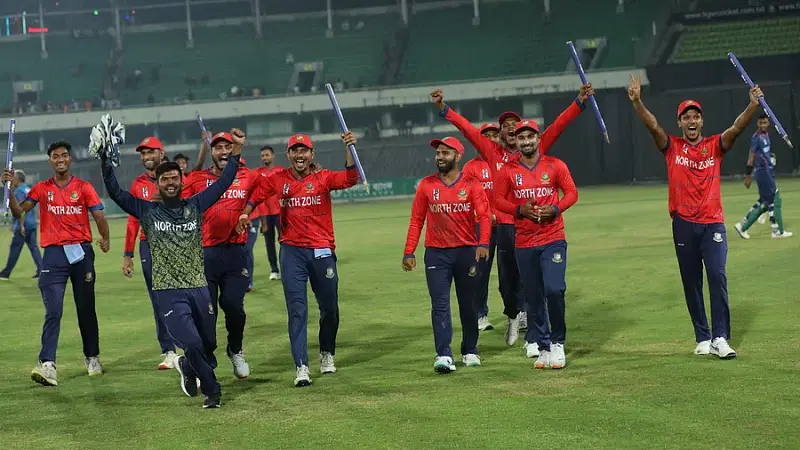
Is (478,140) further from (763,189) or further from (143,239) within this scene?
(763,189)

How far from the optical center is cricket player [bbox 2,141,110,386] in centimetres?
1195

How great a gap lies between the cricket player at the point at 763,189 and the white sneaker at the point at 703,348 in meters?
11.8

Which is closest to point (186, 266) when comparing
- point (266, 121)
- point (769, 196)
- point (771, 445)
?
point (771, 445)

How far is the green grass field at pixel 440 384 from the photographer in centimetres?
848

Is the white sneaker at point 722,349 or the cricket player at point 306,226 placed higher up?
the cricket player at point 306,226

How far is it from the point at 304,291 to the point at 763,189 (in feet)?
47.0

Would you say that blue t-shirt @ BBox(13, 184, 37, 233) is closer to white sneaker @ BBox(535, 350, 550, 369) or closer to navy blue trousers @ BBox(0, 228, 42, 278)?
navy blue trousers @ BBox(0, 228, 42, 278)

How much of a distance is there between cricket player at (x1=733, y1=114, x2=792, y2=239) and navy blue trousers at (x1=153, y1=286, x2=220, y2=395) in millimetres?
15034

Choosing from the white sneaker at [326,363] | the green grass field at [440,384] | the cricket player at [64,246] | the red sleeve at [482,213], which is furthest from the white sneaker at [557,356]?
the cricket player at [64,246]

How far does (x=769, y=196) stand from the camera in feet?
74.0

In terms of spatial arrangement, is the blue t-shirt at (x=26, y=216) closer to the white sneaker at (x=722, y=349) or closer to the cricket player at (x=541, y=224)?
the cricket player at (x=541, y=224)

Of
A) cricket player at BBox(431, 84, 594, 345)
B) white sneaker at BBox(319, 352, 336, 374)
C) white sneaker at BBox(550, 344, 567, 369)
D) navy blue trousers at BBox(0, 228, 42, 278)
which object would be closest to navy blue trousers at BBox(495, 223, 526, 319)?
cricket player at BBox(431, 84, 594, 345)

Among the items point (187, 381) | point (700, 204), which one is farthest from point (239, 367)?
point (700, 204)

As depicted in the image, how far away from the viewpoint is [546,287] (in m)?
11.2
